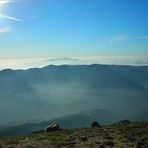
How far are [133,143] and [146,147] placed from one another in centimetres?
234

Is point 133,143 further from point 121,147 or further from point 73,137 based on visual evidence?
point 73,137

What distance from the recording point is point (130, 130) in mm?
53438

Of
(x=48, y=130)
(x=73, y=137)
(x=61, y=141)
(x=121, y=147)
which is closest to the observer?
(x=121, y=147)

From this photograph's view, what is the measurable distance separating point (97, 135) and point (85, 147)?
9407mm

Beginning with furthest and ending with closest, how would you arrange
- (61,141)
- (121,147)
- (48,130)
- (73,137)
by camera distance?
(48,130) < (73,137) < (61,141) < (121,147)

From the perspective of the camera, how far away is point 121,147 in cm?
4044

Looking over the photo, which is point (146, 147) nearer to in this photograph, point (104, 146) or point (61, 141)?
point (104, 146)

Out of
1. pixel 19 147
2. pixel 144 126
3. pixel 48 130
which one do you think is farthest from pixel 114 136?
pixel 48 130

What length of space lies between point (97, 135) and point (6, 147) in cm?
1473

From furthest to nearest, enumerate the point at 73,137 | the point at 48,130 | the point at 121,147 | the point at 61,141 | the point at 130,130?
the point at 48,130 < the point at 130,130 < the point at 73,137 < the point at 61,141 < the point at 121,147

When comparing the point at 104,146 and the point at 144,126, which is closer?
the point at 104,146

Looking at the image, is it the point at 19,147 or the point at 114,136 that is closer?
the point at 19,147

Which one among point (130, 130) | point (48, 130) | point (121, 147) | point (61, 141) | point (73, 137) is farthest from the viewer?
point (48, 130)

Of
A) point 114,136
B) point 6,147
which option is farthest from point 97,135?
point 6,147
